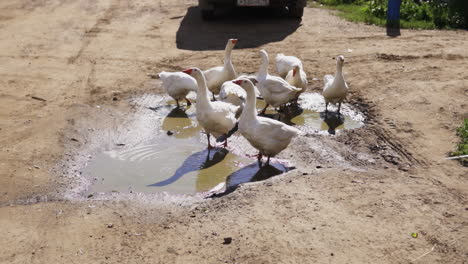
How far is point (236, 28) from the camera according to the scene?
45.2 feet

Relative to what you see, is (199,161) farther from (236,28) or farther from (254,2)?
(236,28)

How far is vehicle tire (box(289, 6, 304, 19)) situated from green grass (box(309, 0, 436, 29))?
115 cm

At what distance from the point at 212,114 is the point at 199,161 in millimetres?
652

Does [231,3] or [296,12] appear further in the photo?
[296,12]

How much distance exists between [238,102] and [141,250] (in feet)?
12.2

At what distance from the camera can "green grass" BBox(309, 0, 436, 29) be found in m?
13.7

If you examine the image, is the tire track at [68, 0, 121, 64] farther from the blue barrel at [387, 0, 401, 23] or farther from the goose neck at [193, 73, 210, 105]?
the blue barrel at [387, 0, 401, 23]

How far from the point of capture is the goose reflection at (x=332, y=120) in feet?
28.3

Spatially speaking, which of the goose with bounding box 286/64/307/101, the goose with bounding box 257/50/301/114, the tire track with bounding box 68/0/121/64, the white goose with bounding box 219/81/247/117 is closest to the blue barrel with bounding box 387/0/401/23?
the goose with bounding box 286/64/307/101

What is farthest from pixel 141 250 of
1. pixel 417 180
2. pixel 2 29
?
pixel 2 29

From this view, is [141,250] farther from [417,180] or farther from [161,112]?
[161,112]

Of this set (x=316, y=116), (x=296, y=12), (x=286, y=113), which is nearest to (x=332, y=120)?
(x=316, y=116)

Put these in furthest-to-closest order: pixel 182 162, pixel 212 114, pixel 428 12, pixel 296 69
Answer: pixel 428 12
pixel 296 69
pixel 212 114
pixel 182 162

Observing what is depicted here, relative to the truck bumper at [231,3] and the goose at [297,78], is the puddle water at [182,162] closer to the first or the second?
the goose at [297,78]
